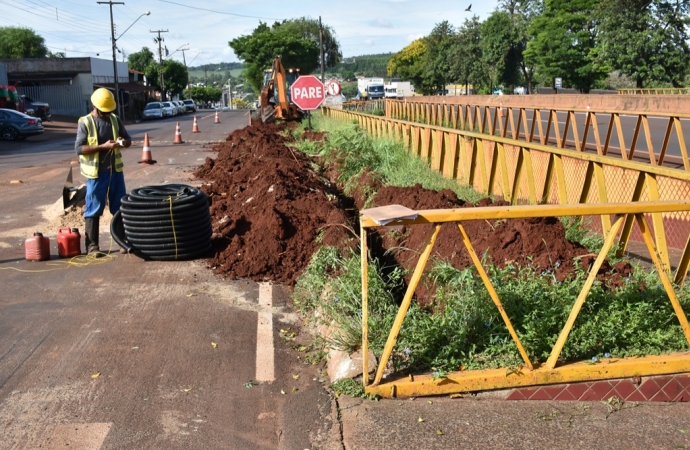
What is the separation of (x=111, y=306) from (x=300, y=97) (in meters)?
15.3

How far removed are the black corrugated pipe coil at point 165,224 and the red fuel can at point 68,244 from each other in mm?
552

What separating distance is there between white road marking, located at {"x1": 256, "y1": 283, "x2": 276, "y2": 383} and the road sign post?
47.8 ft

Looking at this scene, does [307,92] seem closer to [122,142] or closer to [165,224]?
[122,142]

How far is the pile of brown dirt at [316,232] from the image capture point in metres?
6.21

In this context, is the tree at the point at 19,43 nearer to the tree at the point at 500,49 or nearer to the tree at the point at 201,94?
the tree at the point at 201,94

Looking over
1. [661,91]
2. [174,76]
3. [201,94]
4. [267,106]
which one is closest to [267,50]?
[174,76]

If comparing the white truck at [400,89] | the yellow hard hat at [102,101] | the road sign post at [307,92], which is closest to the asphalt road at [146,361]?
the yellow hard hat at [102,101]

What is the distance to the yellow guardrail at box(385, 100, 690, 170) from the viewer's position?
458 inches

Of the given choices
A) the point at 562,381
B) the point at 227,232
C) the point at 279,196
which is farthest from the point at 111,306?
the point at 562,381

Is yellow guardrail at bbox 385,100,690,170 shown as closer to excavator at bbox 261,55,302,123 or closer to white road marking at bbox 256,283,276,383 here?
excavator at bbox 261,55,302,123

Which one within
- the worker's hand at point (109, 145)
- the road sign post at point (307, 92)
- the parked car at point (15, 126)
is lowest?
the parked car at point (15, 126)

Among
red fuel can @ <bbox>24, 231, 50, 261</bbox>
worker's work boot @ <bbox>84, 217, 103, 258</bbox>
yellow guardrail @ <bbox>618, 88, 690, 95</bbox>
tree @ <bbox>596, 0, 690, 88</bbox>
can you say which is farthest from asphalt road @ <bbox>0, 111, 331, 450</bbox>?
tree @ <bbox>596, 0, 690, 88</bbox>

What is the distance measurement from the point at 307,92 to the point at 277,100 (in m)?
9.76

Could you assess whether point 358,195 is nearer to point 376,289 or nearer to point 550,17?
point 376,289
